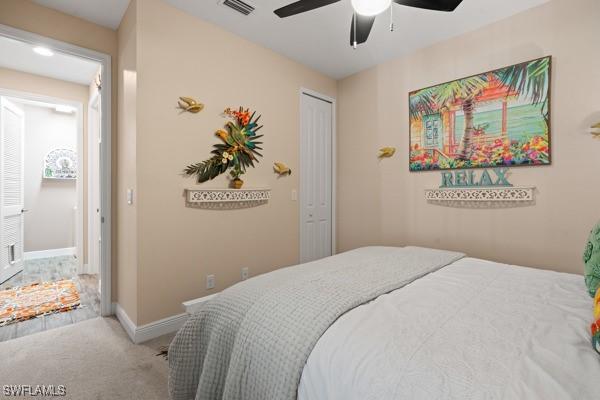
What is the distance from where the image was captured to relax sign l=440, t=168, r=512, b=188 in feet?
7.84

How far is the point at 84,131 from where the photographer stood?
12.3ft

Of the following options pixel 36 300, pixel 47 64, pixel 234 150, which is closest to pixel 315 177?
pixel 234 150

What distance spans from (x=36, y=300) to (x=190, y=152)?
7.59 ft

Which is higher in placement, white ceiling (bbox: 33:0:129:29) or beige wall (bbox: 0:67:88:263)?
white ceiling (bbox: 33:0:129:29)

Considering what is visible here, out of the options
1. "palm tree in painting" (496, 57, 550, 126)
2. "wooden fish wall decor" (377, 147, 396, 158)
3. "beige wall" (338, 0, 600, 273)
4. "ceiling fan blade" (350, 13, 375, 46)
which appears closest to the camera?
"ceiling fan blade" (350, 13, 375, 46)

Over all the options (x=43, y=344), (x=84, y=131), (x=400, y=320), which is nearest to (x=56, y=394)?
(x=43, y=344)

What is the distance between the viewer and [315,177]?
3.46 meters

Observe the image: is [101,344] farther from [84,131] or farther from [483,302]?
[84,131]

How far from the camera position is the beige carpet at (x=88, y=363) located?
63.6 inches

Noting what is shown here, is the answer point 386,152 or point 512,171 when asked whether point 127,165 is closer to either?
point 386,152

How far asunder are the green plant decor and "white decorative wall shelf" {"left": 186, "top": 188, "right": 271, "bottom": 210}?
2.30m

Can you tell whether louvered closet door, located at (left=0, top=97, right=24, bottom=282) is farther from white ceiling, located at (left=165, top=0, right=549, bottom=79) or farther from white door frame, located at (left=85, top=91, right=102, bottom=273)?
white ceiling, located at (left=165, top=0, right=549, bottom=79)

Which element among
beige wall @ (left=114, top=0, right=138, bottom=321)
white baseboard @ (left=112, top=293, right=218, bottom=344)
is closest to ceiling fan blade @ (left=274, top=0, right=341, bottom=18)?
beige wall @ (left=114, top=0, right=138, bottom=321)

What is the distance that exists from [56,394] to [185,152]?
1.70m
